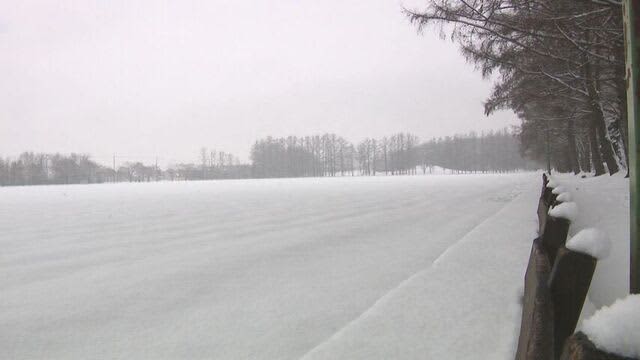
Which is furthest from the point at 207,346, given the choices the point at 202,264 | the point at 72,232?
the point at 72,232

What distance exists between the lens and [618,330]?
79 centimetres

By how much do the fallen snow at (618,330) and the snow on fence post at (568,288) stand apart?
0.37 meters

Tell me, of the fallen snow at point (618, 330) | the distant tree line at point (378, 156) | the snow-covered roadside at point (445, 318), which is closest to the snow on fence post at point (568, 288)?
the fallen snow at point (618, 330)

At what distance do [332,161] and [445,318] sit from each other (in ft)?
462

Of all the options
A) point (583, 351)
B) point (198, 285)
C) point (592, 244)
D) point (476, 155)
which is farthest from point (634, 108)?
point (476, 155)

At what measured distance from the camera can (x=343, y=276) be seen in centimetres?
422

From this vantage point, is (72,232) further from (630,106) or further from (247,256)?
(630,106)

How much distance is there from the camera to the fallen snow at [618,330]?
0.77 meters

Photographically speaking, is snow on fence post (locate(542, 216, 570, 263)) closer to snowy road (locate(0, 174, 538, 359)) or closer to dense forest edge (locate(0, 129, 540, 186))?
snowy road (locate(0, 174, 538, 359))

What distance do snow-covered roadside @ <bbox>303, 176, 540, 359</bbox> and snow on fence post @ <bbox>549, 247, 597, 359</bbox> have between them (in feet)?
3.08

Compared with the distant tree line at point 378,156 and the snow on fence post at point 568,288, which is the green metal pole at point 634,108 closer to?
the snow on fence post at point 568,288

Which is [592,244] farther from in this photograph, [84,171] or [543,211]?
[84,171]

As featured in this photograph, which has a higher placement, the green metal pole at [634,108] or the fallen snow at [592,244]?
the green metal pole at [634,108]

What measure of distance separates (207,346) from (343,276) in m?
1.83
